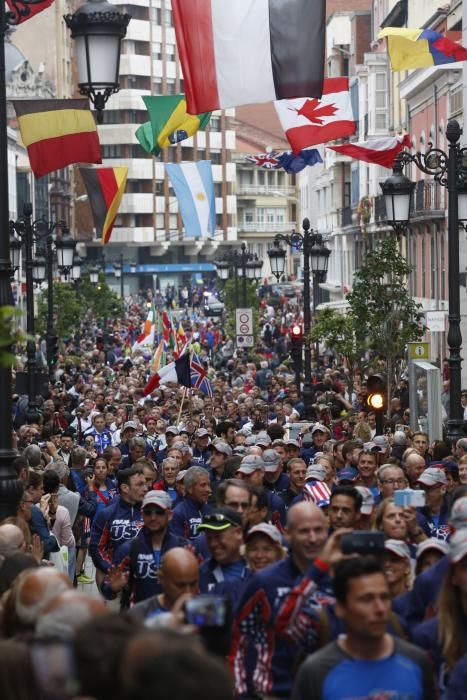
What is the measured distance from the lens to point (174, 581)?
26.1 feet

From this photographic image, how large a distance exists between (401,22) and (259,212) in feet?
276

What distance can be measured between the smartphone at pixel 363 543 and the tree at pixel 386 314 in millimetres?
23118

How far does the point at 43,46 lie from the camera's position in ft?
374

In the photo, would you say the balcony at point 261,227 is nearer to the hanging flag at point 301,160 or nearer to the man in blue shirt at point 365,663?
the hanging flag at point 301,160

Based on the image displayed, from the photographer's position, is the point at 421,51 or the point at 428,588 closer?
the point at 428,588

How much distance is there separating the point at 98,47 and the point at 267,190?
5096 inches

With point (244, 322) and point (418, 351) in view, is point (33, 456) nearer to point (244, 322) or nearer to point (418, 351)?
point (418, 351)

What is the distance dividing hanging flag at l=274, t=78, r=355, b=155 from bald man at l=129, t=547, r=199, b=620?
15697 mm

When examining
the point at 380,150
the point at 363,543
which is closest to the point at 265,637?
the point at 363,543

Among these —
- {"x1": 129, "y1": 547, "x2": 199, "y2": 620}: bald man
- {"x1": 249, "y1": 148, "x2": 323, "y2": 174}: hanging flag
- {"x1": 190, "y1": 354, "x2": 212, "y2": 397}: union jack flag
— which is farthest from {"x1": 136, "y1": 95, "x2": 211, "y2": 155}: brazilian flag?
{"x1": 129, "y1": 547, "x2": 199, "y2": 620}: bald man

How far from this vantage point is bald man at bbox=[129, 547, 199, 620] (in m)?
7.95

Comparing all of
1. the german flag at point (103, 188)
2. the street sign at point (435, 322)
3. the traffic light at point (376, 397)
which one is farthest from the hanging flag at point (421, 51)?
the street sign at point (435, 322)

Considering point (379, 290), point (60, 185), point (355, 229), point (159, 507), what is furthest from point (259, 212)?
point (159, 507)

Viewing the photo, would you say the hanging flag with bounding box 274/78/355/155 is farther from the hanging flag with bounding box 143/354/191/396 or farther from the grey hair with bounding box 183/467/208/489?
the grey hair with bounding box 183/467/208/489
